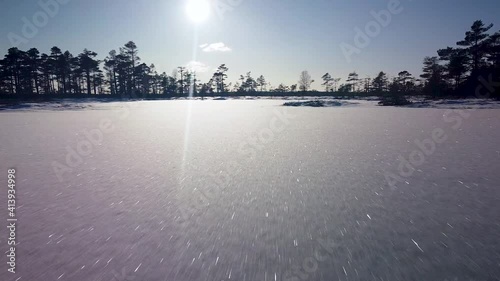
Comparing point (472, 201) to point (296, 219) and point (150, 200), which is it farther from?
point (150, 200)

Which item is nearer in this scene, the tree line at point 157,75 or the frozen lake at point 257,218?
the frozen lake at point 257,218

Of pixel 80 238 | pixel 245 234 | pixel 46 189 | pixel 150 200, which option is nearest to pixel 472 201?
pixel 245 234

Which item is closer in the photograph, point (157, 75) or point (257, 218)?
point (257, 218)

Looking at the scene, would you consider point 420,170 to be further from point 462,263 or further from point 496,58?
point 496,58

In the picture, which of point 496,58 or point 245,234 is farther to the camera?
point 496,58

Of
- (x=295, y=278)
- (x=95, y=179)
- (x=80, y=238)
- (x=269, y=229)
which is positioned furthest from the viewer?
(x=95, y=179)

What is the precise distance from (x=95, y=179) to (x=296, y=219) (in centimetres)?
254

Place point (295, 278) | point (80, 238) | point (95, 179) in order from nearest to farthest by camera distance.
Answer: point (295, 278)
point (80, 238)
point (95, 179)

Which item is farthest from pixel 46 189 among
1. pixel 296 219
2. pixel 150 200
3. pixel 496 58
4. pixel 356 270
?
pixel 496 58

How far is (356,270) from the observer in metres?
1.35

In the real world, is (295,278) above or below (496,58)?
below

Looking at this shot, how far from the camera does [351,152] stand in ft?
14.6

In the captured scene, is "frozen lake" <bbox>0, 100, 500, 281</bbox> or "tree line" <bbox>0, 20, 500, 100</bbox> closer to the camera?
"frozen lake" <bbox>0, 100, 500, 281</bbox>

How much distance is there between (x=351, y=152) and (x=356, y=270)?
11.2 ft
